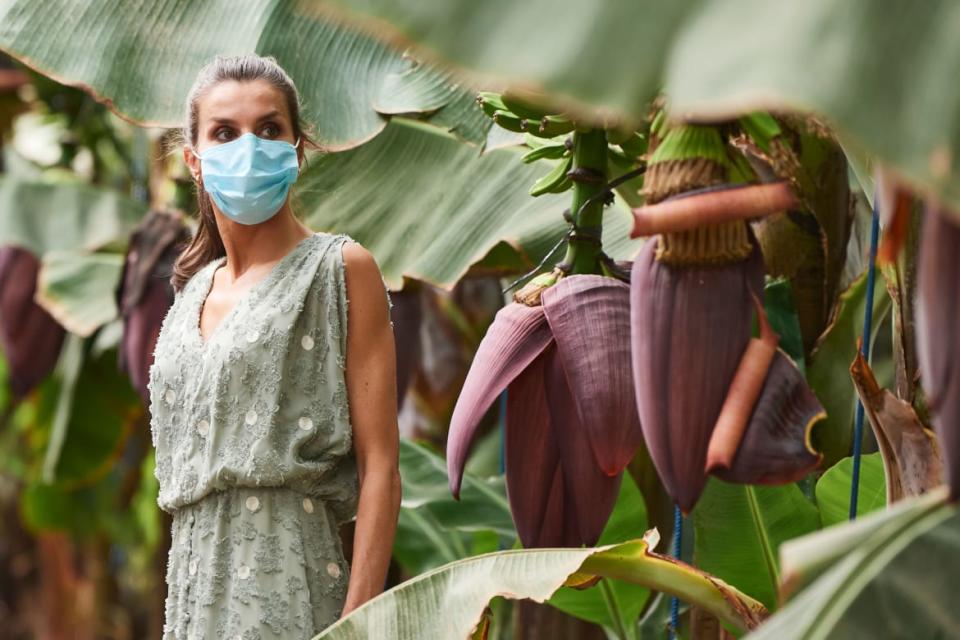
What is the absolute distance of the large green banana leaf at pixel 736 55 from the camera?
56 cm

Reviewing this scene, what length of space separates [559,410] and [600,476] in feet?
0.20

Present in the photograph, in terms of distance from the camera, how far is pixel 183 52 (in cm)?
172

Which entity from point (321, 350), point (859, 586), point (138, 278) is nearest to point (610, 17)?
point (859, 586)

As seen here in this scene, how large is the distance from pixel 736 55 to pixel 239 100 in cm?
77

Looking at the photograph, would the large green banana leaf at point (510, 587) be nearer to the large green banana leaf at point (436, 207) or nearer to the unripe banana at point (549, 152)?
the unripe banana at point (549, 152)

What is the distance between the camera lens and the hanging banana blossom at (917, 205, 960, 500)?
645mm

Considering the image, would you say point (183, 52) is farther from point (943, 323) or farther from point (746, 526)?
point (943, 323)

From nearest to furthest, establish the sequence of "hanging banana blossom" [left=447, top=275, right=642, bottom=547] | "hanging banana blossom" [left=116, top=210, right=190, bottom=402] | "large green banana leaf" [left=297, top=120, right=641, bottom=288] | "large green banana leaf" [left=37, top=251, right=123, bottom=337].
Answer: "hanging banana blossom" [left=447, top=275, right=642, bottom=547]
"large green banana leaf" [left=297, top=120, right=641, bottom=288]
"hanging banana blossom" [left=116, top=210, right=190, bottom=402]
"large green banana leaf" [left=37, top=251, right=123, bottom=337]

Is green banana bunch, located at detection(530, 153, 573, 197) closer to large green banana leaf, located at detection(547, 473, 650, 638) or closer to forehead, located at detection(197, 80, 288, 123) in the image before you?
forehead, located at detection(197, 80, 288, 123)

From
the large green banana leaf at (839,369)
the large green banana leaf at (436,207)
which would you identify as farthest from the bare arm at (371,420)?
the large green banana leaf at (839,369)

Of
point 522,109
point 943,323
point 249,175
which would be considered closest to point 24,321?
point 249,175

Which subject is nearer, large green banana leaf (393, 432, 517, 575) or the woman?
the woman

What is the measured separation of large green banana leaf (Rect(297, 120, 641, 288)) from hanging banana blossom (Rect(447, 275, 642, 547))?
668mm

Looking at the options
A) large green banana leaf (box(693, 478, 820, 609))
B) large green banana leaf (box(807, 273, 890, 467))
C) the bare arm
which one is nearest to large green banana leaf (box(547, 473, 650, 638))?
large green banana leaf (box(693, 478, 820, 609))
